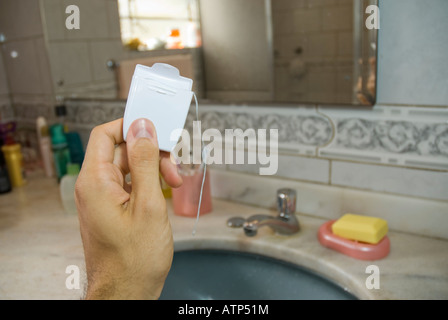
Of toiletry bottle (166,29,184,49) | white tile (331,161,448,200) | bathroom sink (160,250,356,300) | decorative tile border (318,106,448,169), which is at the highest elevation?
toiletry bottle (166,29,184,49)

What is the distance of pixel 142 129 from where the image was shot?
19.1 inches

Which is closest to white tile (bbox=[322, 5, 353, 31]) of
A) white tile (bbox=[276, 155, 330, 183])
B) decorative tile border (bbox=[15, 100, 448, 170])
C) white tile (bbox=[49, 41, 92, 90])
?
decorative tile border (bbox=[15, 100, 448, 170])

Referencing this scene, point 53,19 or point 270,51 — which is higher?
point 53,19

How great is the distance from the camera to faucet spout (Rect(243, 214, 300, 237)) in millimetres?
779

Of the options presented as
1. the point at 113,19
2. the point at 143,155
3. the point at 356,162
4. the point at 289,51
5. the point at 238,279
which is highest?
the point at 113,19

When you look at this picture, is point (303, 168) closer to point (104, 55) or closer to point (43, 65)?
point (104, 55)

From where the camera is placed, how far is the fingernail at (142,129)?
0.48 metres

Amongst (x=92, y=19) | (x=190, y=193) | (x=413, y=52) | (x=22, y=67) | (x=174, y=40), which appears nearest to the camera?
(x=413, y=52)

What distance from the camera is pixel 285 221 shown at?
79cm

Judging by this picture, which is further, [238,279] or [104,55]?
[104,55]

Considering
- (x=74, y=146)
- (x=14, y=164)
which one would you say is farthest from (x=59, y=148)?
(x=14, y=164)

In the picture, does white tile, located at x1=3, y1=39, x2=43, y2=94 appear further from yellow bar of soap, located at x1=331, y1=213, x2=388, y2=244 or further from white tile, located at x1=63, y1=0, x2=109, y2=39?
yellow bar of soap, located at x1=331, y1=213, x2=388, y2=244

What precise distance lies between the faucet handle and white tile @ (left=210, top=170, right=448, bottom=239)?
0.08 metres

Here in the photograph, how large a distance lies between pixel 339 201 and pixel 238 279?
26cm
